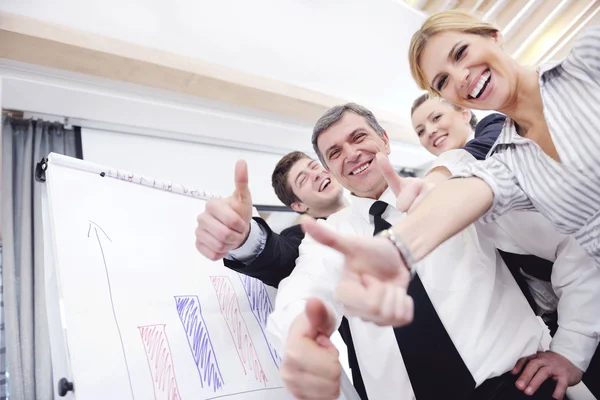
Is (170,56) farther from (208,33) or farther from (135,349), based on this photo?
(135,349)

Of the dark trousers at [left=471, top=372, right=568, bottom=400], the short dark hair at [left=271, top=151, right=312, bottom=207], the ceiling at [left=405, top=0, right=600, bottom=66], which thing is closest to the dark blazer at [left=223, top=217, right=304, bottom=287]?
the dark trousers at [left=471, top=372, right=568, bottom=400]

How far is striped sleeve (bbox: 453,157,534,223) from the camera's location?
647 millimetres

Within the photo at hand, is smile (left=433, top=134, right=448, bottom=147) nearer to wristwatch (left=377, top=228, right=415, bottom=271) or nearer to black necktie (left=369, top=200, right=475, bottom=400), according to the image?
black necktie (left=369, top=200, right=475, bottom=400)

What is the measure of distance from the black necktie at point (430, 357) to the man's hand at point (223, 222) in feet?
1.39

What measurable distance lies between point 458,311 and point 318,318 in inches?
17.6

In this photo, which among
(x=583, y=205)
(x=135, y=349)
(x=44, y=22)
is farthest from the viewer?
(x=44, y=22)

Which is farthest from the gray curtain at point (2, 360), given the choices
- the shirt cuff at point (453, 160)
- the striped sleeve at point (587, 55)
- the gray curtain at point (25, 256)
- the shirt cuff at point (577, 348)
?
the striped sleeve at point (587, 55)

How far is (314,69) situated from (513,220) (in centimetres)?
166

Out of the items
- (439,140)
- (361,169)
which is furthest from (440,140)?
(361,169)

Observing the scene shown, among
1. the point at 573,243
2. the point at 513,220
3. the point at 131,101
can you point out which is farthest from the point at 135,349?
the point at 131,101

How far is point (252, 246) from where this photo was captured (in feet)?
3.02

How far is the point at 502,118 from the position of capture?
1260mm

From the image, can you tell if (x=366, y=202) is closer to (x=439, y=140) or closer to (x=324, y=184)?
(x=324, y=184)

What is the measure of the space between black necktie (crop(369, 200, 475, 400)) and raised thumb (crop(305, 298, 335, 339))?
366 mm
